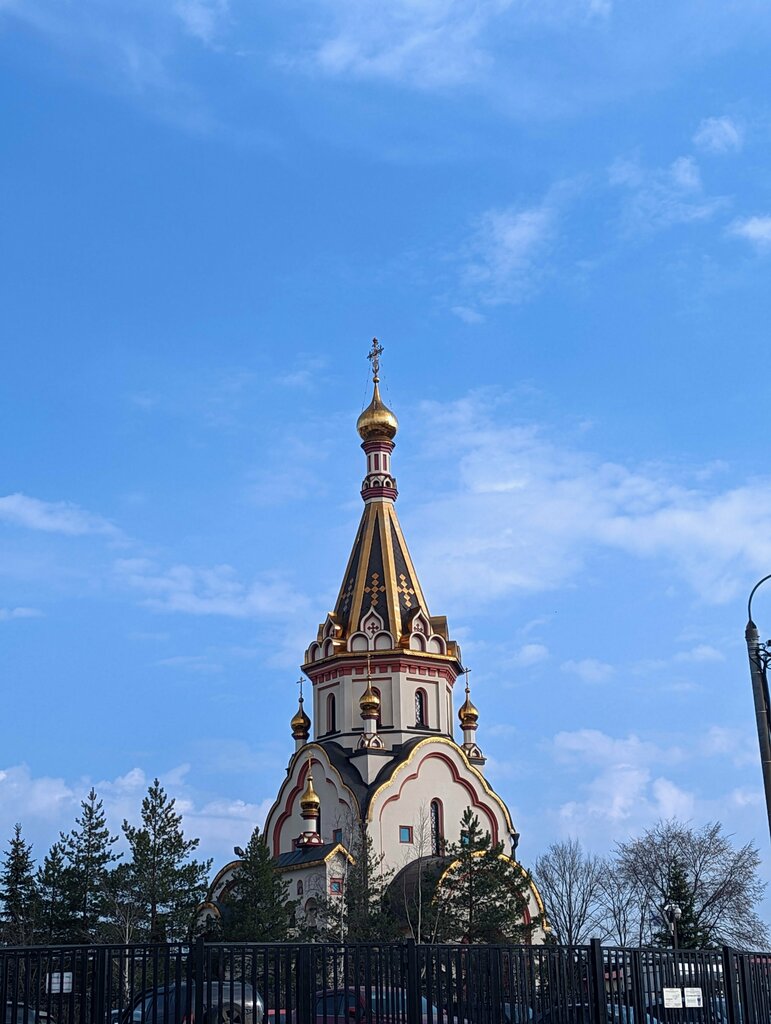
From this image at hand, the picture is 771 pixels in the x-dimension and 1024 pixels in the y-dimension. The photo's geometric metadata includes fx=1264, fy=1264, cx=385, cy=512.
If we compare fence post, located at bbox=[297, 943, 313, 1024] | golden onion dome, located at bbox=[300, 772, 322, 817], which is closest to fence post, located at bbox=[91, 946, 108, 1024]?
fence post, located at bbox=[297, 943, 313, 1024]

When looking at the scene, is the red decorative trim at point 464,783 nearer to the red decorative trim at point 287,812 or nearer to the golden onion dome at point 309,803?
the golden onion dome at point 309,803

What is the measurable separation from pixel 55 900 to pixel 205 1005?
32943mm

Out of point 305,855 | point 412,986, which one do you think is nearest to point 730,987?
point 412,986

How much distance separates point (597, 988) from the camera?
1404 centimetres

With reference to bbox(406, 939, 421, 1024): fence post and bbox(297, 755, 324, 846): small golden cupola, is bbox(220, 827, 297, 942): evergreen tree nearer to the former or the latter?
bbox(297, 755, 324, 846): small golden cupola

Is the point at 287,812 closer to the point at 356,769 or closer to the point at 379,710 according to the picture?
the point at 356,769

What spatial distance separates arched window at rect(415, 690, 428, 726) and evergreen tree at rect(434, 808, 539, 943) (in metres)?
8.06

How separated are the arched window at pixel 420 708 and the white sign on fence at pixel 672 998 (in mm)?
31567

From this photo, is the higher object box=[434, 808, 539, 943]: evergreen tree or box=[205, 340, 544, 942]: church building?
box=[205, 340, 544, 942]: church building

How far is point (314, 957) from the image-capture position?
12.5 m

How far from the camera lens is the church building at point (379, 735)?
43000 millimetres

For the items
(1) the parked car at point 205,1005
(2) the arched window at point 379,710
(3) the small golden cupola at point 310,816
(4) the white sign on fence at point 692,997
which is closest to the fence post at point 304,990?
(1) the parked car at point 205,1005

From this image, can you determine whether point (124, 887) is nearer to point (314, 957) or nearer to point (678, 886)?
point (678, 886)

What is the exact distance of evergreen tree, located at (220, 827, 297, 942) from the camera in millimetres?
35219
